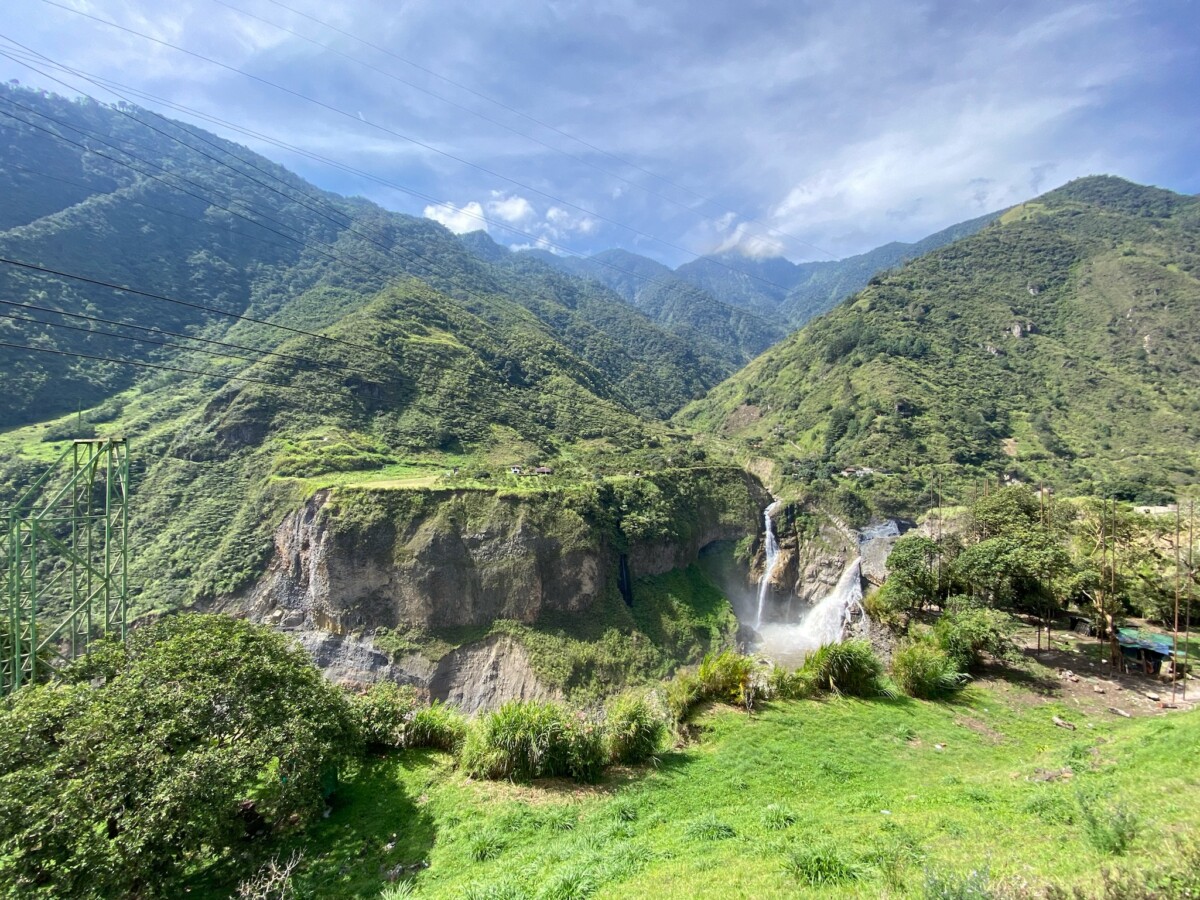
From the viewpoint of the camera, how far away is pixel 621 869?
313 inches

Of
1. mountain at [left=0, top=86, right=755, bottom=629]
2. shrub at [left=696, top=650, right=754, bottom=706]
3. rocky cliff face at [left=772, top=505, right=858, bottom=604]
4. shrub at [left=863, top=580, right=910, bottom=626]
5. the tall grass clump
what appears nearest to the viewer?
shrub at [left=696, top=650, right=754, bottom=706]

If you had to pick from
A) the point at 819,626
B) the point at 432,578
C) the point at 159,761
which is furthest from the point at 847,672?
the point at 819,626

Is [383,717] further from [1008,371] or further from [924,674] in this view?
[1008,371]

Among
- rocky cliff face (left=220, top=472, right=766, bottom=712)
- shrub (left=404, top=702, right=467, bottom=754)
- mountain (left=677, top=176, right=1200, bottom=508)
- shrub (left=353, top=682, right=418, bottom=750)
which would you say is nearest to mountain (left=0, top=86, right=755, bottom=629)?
rocky cliff face (left=220, top=472, right=766, bottom=712)

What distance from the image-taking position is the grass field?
701 cm

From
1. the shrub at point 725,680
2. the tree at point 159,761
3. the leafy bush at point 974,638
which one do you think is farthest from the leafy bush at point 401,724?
the leafy bush at point 974,638

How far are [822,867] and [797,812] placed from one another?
3080mm

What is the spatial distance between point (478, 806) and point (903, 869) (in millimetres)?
8267

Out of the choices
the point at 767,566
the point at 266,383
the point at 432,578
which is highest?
the point at 266,383

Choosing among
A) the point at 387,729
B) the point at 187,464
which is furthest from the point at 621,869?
the point at 187,464

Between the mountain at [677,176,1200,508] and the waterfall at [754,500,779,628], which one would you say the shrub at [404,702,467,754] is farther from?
the mountain at [677,176,1200,508]

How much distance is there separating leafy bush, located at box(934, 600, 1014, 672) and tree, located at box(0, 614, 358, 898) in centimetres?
1990

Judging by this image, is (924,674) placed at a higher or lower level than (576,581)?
higher

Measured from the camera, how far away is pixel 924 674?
16031 millimetres
